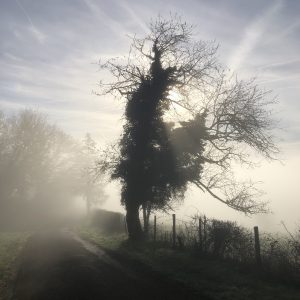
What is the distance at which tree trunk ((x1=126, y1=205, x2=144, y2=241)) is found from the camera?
2392 centimetres

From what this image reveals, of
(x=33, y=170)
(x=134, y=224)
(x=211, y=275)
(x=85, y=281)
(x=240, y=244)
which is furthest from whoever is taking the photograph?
(x=33, y=170)

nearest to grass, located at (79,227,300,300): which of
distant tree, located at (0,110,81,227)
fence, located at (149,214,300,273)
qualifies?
fence, located at (149,214,300,273)

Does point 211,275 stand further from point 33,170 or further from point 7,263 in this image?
point 33,170

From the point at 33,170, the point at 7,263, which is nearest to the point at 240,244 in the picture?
the point at 7,263

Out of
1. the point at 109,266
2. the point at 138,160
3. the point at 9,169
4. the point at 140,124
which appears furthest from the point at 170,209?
the point at 9,169

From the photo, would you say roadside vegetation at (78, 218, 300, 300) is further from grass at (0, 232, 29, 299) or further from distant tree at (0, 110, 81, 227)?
distant tree at (0, 110, 81, 227)

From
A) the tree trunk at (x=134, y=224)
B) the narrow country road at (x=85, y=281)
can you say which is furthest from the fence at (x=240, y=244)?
the tree trunk at (x=134, y=224)

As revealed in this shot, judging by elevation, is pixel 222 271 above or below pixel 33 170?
below

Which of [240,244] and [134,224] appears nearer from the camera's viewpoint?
[240,244]

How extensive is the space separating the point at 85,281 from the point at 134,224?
44.4ft

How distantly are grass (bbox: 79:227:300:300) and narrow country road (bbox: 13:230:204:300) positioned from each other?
34.2 inches

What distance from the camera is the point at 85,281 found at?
37.6 ft

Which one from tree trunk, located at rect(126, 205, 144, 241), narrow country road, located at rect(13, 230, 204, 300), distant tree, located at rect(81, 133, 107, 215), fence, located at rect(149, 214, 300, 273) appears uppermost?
distant tree, located at rect(81, 133, 107, 215)

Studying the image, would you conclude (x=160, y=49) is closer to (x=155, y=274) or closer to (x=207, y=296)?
(x=155, y=274)
